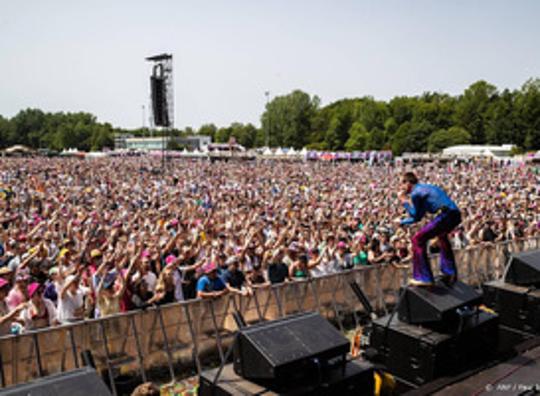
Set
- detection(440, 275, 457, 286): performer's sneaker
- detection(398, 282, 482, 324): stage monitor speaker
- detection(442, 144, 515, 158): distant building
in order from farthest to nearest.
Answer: detection(442, 144, 515, 158): distant building
detection(440, 275, 457, 286): performer's sneaker
detection(398, 282, 482, 324): stage monitor speaker

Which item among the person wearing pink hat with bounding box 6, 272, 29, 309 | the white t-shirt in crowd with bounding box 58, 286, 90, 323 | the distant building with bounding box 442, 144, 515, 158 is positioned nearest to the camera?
the person wearing pink hat with bounding box 6, 272, 29, 309

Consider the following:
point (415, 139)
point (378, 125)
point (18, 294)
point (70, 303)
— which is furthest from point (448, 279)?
point (378, 125)

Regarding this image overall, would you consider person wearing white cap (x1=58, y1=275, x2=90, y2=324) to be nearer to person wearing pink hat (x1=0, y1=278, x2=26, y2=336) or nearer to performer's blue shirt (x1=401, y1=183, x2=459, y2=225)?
person wearing pink hat (x1=0, y1=278, x2=26, y2=336)

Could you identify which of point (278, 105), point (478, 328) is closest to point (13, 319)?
point (478, 328)

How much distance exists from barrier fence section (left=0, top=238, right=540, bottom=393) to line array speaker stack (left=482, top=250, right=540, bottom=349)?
2.27 metres

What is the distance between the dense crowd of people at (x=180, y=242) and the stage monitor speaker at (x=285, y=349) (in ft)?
9.11

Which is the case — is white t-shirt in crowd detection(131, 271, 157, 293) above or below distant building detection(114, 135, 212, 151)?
below

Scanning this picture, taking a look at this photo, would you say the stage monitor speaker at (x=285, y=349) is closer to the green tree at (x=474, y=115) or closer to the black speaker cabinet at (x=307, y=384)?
the black speaker cabinet at (x=307, y=384)

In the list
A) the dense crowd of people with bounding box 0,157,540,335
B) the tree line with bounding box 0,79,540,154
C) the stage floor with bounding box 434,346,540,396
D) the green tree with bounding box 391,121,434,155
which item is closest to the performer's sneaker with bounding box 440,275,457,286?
the stage floor with bounding box 434,346,540,396

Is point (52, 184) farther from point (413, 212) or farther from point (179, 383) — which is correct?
point (413, 212)

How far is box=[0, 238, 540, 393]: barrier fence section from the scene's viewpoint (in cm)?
564

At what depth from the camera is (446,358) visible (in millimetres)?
5461

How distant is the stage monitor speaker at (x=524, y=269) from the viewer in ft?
23.6

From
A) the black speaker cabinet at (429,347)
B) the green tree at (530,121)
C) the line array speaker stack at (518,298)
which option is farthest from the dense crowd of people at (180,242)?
the green tree at (530,121)
